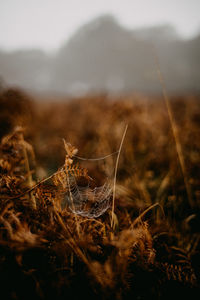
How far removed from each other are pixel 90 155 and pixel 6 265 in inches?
74.7

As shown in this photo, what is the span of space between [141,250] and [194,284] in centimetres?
40

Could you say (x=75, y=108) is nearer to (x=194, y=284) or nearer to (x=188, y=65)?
(x=194, y=284)

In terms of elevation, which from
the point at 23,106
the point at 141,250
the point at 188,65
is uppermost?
the point at 188,65

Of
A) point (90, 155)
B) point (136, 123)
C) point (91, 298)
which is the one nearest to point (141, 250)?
point (91, 298)

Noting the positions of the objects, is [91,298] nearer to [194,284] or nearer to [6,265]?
[6,265]

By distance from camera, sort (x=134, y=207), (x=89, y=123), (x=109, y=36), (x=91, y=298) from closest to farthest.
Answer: (x=91, y=298) → (x=134, y=207) → (x=89, y=123) → (x=109, y=36)

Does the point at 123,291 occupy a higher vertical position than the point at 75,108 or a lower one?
lower

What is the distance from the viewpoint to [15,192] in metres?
0.89

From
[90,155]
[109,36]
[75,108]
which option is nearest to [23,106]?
[90,155]

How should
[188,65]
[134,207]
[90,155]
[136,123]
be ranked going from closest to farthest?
[134,207] → [90,155] → [136,123] → [188,65]

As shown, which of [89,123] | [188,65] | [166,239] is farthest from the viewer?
[188,65]

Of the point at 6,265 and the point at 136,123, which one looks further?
the point at 136,123

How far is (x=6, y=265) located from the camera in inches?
30.5

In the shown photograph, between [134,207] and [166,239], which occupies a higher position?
[134,207]
